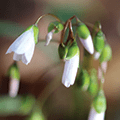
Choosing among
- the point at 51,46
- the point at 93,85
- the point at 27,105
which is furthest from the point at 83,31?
the point at 51,46

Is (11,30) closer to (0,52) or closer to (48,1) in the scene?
(0,52)

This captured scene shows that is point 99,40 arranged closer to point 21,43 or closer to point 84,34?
point 84,34

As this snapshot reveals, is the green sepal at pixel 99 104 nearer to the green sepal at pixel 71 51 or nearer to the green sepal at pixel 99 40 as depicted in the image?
the green sepal at pixel 99 40

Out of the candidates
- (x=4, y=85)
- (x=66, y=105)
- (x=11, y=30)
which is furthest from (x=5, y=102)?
(x=11, y=30)

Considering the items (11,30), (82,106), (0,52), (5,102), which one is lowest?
(82,106)

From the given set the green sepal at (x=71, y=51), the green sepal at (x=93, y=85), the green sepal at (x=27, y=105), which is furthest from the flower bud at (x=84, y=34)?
the green sepal at (x=27, y=105)

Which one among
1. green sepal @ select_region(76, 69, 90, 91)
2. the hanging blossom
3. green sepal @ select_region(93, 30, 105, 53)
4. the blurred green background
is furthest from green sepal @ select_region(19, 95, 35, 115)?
green sepal @ select_region(93, 30, 105, 53)
